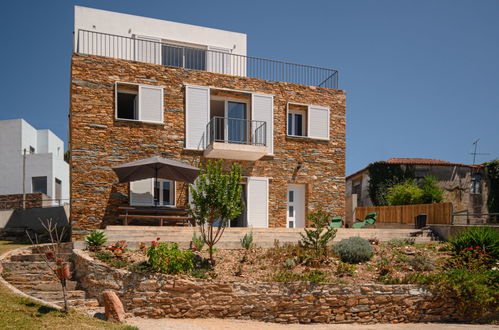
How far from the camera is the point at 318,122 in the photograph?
18578mm

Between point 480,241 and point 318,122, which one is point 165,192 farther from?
point 480,241

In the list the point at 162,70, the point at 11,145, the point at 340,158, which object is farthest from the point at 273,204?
the point at 11,145

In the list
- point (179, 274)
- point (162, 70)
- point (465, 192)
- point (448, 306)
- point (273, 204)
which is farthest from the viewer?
point (465, 192)

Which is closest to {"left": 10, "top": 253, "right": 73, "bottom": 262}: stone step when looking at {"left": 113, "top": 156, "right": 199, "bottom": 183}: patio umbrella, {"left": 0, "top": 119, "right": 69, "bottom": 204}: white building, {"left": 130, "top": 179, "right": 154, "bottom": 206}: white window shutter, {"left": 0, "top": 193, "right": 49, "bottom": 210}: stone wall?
{"left": 113, "top": 156, "right": 199, "bottom": 183}: patio umbrella

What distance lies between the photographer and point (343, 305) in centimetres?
962

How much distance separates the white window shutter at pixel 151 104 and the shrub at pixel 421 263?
993 centimetres

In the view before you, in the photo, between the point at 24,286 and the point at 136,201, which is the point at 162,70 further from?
the point at 24,286

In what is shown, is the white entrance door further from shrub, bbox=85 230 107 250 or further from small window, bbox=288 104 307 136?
shrub, bbox=85 230 107 250

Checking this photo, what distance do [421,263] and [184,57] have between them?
12939mm

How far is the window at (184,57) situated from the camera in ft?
61.3

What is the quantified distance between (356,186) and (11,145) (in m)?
26.0

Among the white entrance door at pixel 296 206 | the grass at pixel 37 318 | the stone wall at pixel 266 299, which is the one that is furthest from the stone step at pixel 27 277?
the white entrance door at pixel 296 206

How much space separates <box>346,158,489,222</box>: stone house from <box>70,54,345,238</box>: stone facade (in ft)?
33.8

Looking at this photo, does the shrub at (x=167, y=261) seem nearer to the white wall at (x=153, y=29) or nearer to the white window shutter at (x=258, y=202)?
the white window shutter at (x=258, y=202)
